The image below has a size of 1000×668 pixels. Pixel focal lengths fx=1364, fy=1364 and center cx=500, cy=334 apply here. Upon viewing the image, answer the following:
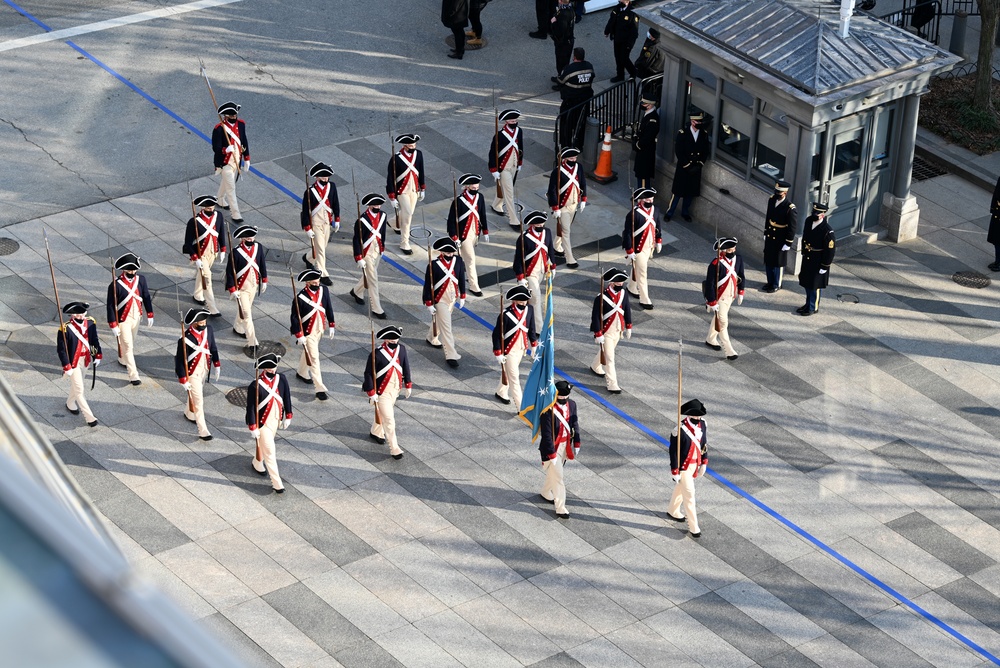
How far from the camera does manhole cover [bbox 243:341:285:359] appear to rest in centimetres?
1816

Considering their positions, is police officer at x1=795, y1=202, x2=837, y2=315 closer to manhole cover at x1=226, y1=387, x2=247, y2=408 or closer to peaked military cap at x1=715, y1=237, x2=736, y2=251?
peaked military cap at x1=715, y1=237, x2=736, y2=251

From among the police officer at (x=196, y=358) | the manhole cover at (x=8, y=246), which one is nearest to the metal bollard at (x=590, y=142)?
the police officer at (x=196, y=358)

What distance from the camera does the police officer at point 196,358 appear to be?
52.8 feet

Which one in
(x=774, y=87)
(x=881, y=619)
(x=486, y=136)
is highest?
(x=774, y=87)

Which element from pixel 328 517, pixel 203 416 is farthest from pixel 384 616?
pixel 203 416

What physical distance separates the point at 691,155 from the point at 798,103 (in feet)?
7.74

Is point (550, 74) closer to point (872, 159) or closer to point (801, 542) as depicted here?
point (872, 159)

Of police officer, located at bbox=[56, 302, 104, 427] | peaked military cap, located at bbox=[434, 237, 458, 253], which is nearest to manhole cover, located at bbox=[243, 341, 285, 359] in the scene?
police officer, located at bbox=[56, 302, 104, 427]

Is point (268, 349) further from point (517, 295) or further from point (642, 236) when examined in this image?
point (642, 236)

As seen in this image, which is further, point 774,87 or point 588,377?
point 774,87

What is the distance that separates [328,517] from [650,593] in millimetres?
3692

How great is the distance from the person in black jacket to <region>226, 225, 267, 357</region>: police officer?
361 inches

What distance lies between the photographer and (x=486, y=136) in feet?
77.5

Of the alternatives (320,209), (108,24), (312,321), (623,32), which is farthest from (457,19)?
(312,321)
